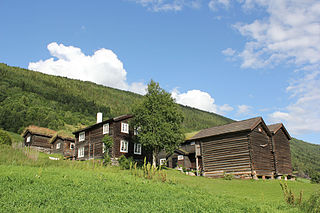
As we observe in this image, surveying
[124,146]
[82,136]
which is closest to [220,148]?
[124,146]

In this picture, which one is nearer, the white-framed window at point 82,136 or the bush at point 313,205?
the bush at point 313,205

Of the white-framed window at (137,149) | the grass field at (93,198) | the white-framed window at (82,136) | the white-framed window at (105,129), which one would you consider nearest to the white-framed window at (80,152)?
the white-framed window at (82,136)

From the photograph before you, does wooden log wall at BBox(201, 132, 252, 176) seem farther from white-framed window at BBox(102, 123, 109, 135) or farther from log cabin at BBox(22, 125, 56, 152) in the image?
log cabin at BBox(22, 125, 56, 152)

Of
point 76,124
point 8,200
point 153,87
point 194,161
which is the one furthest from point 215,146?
point 76,124

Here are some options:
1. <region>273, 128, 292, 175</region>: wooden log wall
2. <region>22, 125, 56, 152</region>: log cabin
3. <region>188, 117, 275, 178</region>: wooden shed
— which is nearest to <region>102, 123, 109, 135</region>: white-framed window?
<region>188, 117, 275, 178</region>: wooden shed

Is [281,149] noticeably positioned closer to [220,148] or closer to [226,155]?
[226,155]

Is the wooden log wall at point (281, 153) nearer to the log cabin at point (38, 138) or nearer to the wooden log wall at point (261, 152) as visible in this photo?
the wooden log wall at point (261, 152)

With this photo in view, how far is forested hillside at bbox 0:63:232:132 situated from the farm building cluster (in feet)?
97.8

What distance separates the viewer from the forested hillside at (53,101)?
8638 cm

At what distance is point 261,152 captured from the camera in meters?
33.8

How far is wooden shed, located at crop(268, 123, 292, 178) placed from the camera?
3638 cm

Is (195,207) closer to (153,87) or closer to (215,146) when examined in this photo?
(215,146)

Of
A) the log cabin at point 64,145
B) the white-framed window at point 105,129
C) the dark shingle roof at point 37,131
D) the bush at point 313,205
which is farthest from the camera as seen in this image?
the dark shingle roof at point 37,131

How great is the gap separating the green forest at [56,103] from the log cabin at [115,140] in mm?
16019
